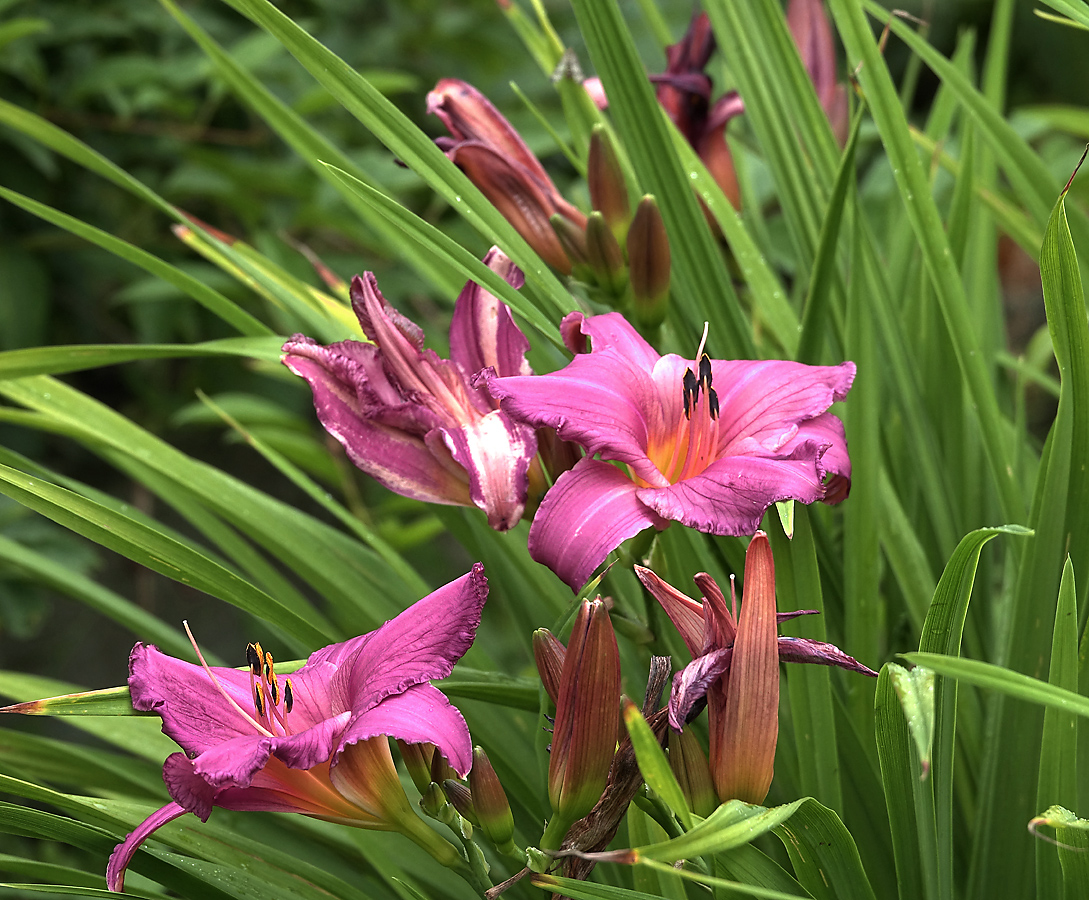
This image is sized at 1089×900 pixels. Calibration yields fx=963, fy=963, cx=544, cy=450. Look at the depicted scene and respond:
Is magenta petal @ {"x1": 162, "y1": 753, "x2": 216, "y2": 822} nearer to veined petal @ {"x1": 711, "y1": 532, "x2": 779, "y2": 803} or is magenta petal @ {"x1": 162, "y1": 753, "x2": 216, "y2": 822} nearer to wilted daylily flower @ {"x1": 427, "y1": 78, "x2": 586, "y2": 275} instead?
veined petal @ {"x1": 711, "y1": 532, "x2": 779, "y2": 803}

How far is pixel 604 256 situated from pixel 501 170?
0.26 ft

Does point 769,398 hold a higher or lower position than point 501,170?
lower

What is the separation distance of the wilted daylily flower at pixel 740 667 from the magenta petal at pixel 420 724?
77mm

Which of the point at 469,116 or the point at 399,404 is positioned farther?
the point at 469,116

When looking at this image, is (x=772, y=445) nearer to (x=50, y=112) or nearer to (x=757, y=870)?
(x=757, y=870)

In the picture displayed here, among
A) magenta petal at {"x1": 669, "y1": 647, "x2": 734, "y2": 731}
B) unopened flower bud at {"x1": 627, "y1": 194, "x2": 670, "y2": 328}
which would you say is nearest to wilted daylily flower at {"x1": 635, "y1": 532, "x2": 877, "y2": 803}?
magenta petal at {"x1": 669, "y1": 647, "x2": 734, "y2": 731}

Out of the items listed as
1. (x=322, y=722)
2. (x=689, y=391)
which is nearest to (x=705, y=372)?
(x=689, y=391)

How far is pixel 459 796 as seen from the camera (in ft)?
1.28

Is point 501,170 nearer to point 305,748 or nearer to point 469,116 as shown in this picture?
point 469,116

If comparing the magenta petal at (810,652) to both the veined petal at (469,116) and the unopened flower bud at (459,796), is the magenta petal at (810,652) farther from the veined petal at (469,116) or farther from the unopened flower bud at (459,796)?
the veined petal at (469,116)

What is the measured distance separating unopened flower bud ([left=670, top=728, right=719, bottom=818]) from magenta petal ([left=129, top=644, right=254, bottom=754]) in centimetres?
17

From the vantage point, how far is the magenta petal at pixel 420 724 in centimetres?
34

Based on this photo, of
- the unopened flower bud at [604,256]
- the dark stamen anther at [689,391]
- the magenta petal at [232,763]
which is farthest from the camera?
the unopened flower bud at [604,256]

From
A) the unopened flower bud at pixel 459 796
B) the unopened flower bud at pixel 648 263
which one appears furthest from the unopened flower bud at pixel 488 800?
the unopened flower bud at pixel 648 263
